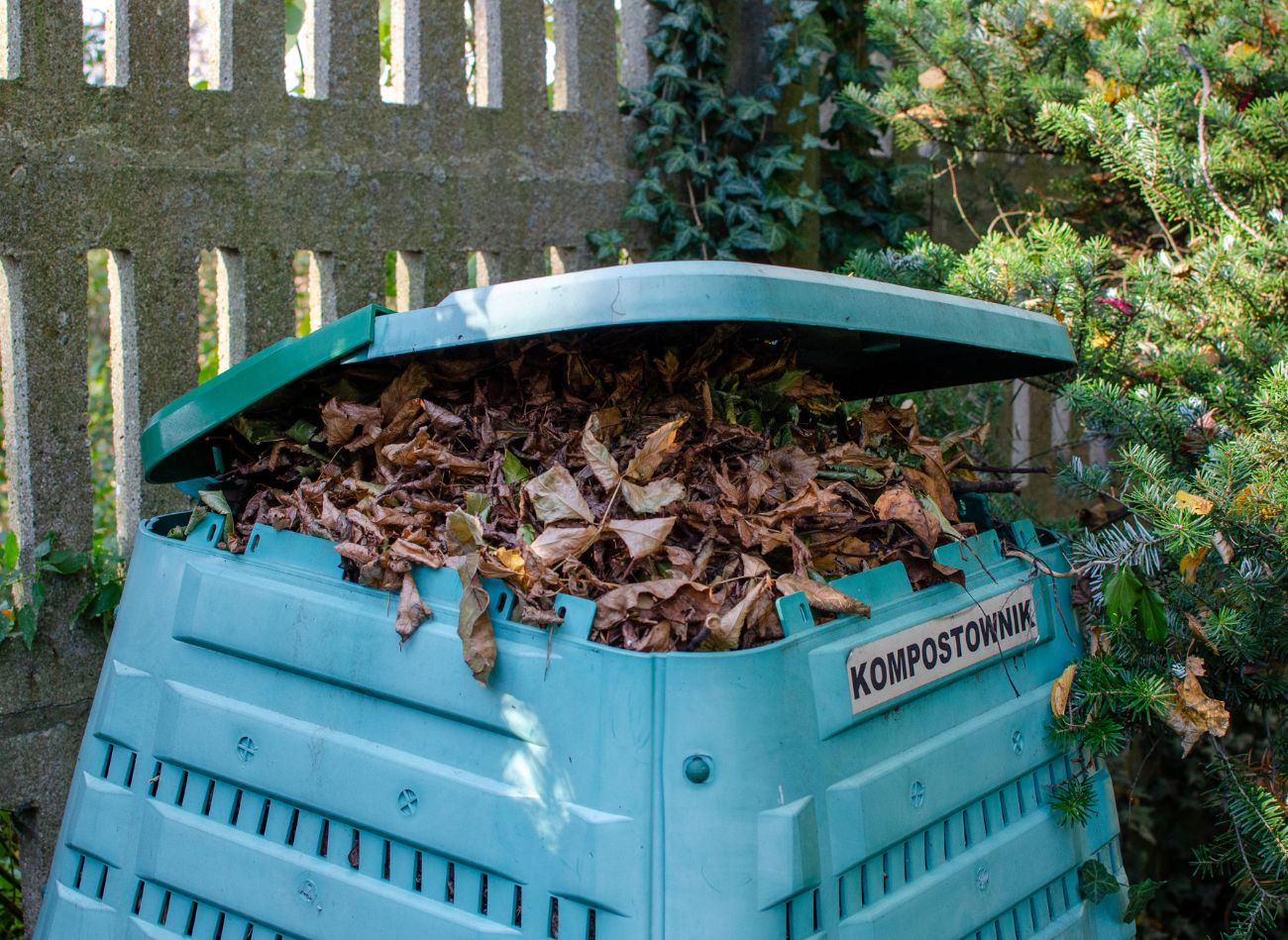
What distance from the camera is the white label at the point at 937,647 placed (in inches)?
59.6

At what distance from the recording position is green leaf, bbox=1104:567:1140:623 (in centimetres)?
187

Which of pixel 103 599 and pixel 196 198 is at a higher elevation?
pixel 196 198

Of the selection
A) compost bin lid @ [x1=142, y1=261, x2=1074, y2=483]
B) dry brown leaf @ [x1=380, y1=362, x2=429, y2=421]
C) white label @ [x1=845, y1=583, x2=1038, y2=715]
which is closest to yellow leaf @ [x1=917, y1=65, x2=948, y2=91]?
compost bin lid @ [x1=142, y1=261, x2=1074, y2=483]

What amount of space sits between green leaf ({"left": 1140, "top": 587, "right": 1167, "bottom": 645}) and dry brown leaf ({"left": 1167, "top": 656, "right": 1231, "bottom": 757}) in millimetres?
89

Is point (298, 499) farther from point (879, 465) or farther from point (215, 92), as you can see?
point (215, 92)

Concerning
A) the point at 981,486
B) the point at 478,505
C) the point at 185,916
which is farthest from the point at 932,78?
the point at 185,916

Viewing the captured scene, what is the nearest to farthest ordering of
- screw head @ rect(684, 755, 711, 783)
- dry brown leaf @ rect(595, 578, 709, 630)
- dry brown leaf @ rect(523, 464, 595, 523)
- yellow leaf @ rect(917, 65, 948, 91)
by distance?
screw head @ rect(684, 755, 711, 783)
dry brown leaf @ rect(595, 578, 709, 630)
dry brown leaf @ rect(523, 464, 595, 523)
yellow leaf @ rect(917, 65, 948, 91)

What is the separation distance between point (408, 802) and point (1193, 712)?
1237 millimetres

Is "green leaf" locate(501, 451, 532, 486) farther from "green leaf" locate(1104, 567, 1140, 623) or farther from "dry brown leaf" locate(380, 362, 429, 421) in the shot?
"green leaf" locate(1104, 567, 1140, 623)

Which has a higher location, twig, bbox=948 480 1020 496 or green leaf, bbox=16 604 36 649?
twig, bbox=948 480 1020 496

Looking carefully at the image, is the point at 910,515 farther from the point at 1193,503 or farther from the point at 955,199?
the point at 955,199

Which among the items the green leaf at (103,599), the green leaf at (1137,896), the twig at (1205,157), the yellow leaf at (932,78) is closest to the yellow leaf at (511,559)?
the green leaf at (1137,896)

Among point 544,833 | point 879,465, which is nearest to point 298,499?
point 544,833

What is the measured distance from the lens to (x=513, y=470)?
69.6 inches
